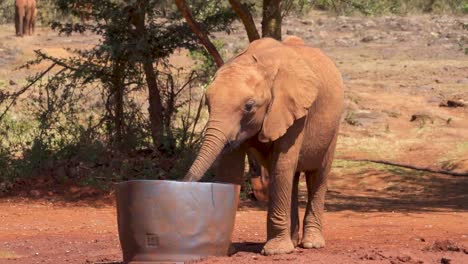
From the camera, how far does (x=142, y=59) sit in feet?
47.8

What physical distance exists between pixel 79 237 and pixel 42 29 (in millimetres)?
26600

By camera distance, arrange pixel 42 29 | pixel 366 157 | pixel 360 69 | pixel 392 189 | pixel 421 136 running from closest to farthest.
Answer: pixel 392 189 → pixel 366 157 → pixel 421 136 → pixel 360 69 → pixel 42 29

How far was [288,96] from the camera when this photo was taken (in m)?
8.73

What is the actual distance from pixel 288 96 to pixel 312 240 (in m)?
1.51

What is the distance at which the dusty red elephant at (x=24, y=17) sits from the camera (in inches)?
1337

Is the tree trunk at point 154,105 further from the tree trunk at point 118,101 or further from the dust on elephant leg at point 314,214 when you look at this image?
the dust on elephant leg at point 314,214

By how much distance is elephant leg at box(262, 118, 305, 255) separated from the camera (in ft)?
28.9

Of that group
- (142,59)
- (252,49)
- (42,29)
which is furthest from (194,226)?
(42,29)

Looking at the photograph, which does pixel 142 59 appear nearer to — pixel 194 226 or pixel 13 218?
pixel 13 218

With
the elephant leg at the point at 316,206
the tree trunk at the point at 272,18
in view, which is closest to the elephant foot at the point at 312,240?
the elephant leg at the point at 316,206

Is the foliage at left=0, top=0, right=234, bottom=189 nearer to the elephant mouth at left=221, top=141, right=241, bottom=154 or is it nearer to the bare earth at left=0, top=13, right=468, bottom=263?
the bare earth at left=0, top=13, right=468, bottom=263

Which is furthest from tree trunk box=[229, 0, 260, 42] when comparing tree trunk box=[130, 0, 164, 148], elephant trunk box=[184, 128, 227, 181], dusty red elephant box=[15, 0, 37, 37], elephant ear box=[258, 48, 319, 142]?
dusty red elephant box=[15, 0, 37, 37]

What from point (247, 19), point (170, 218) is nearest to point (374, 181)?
point (247, 19)

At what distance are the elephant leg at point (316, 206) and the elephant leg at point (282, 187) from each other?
0.66 m
